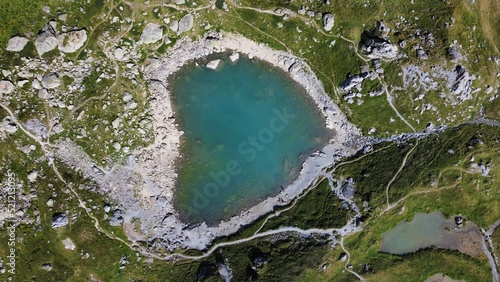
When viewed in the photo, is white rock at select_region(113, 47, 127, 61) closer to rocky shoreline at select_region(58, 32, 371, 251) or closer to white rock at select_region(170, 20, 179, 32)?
rocky shoreline at select_region(58, 32, 371, 251)

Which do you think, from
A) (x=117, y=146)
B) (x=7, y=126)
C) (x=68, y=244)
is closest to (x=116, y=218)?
(x=68, y=244)

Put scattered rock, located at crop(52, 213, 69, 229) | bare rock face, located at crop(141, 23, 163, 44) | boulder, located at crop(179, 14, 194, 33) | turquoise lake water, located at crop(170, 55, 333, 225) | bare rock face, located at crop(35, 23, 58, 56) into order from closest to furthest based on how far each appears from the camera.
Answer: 1. bare rock face, located at crop(35, 23, 58, 56)
2. scattered rock, located at crop(52, 213, 69, 229)
3. bare rock face, located at crop(141, 23, 163, 44)
4. boulder, located at crop(179, 14, 194, 33)
5. turquoise lake water, located at crop(170, 55, 333, 225)

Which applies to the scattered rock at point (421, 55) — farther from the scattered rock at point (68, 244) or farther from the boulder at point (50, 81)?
the scattered rock at point (68, 244)

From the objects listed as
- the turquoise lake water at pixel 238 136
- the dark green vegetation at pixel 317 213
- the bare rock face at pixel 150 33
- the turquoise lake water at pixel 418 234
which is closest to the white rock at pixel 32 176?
the turquoise lake water at pixel 238 136

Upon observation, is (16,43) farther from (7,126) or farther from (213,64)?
(213,64)

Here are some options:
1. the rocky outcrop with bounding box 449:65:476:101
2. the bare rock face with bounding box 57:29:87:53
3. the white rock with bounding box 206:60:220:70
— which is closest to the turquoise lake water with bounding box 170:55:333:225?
the white rock with bounding box 206:60:220:70
